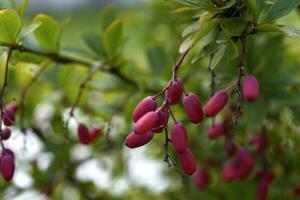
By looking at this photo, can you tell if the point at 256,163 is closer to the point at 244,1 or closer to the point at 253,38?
the point at 253,38

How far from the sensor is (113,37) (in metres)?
1.07

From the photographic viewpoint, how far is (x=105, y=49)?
110 centimetres

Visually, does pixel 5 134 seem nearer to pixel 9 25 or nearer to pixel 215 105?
pixel 9 25

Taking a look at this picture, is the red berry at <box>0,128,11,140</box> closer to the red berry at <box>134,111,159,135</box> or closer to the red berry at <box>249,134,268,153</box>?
the red berry at <box>134,111,159,135</box>

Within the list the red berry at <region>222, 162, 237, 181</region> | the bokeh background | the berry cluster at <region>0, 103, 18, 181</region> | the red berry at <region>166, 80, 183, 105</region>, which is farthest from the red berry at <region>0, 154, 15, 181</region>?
the red berry at <region>222, 162, 237, 181</region>

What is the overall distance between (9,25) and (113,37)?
0.23 meters

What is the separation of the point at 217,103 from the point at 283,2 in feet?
0.50

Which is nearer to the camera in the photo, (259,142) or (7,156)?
(7,156)

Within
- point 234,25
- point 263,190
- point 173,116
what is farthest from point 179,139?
point 263,190

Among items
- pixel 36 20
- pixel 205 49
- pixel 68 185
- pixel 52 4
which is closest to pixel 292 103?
pixel 205 49

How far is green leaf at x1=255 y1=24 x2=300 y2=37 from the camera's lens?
760 millimetres

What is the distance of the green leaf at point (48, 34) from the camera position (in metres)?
1.02

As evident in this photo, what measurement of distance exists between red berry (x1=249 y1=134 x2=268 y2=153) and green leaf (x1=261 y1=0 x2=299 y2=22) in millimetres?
370

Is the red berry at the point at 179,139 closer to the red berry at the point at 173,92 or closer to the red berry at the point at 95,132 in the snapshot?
the red berry at the point at 173,92
